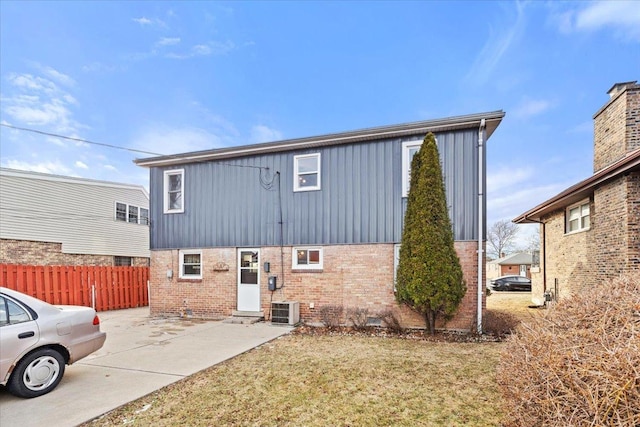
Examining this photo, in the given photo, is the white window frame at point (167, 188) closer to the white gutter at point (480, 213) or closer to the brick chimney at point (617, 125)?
the white gutter at point (480, 213)

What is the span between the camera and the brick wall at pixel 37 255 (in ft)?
47.2

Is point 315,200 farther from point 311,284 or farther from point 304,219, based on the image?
point 311,284

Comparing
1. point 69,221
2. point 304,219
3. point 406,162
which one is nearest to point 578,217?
point 406,162

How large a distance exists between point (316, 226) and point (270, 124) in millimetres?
12631

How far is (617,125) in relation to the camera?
1066 cm

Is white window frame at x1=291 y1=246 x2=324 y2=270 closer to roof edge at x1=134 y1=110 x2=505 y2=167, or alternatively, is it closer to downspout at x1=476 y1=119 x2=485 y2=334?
roof edge at x1=134 y1=110 x2=505 y2=167

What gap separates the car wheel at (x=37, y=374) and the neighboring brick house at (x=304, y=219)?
234 inches

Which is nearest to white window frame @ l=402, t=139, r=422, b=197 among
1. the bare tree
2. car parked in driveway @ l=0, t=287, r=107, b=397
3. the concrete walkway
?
the concrete walkway

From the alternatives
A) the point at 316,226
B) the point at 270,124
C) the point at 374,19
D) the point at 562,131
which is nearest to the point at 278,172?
the point at 316,226

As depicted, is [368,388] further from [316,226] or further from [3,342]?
[316,226]

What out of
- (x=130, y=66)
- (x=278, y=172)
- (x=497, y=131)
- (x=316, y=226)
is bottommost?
(x=316, y=226)

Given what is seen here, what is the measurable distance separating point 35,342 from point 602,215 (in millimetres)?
12093

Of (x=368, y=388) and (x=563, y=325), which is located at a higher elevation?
(x=563, y=325)

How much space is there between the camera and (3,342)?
4.01m
